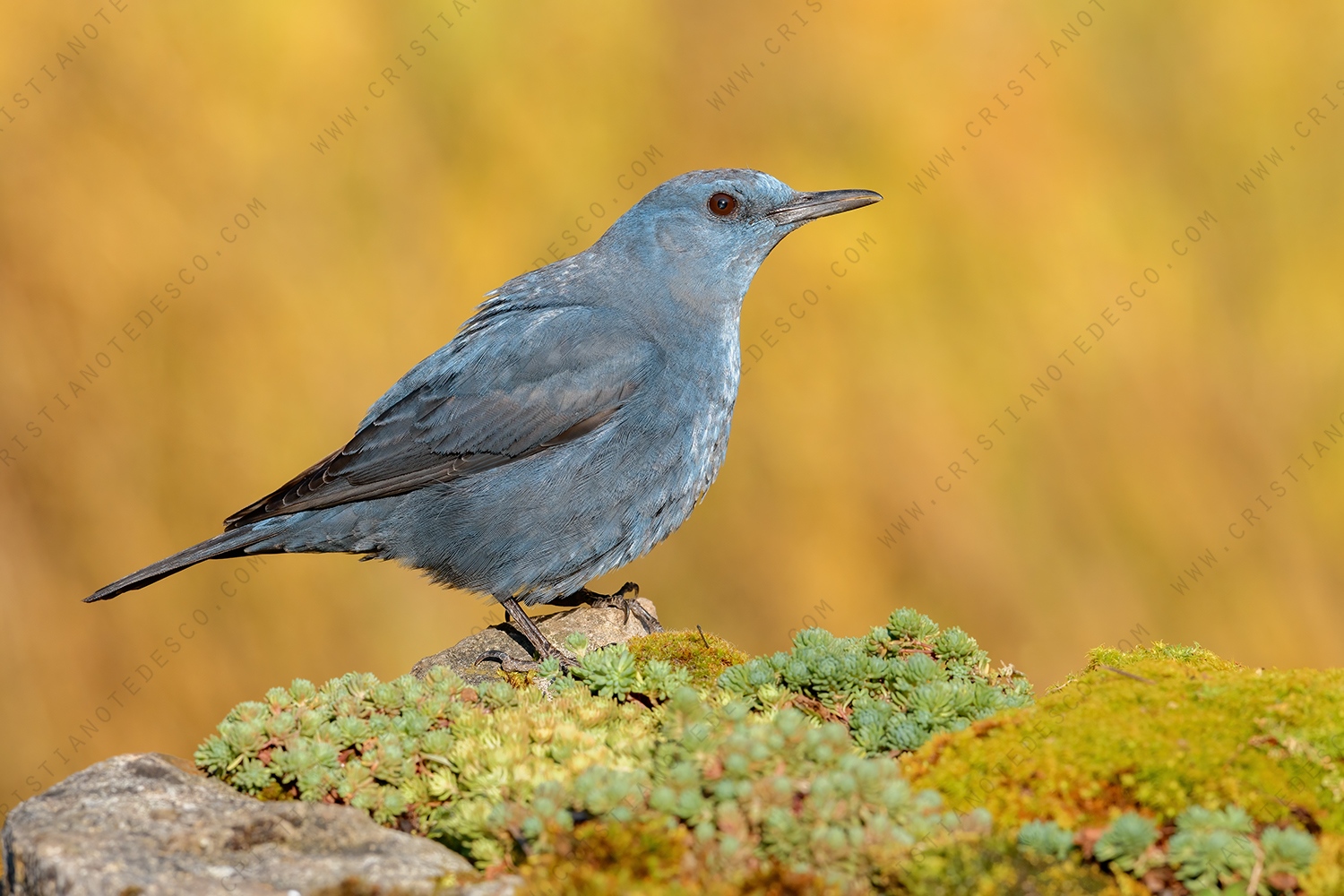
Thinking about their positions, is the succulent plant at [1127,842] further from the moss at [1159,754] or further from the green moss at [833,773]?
the moss at [1159,754]

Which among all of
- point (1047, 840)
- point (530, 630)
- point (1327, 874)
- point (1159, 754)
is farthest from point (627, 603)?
point (1327, 874)

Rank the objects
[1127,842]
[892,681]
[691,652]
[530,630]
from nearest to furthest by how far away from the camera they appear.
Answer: [1127,842] < [892,681] < [691,652] < [530,630]

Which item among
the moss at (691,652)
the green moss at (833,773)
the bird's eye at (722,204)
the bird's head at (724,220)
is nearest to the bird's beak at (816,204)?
Result: the bird's head at (724,220)

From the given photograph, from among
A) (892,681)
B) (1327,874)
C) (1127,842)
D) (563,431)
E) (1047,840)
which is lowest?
(1047,840)

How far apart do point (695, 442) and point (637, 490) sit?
0.41 metres

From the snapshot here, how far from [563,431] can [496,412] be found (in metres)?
0.40

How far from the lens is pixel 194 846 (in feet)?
10.7

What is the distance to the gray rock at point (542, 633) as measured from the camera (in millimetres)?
5910

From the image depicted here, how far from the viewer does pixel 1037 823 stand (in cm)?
305

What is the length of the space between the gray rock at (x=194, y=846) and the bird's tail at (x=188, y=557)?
2347 mm

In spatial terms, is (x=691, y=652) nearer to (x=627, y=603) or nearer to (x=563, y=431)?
(x=627, y=603)

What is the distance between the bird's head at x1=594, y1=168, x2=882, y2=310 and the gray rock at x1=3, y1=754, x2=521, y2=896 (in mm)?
3817

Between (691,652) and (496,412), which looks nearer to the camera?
(691,652)

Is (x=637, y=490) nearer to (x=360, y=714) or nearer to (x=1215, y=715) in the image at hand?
(x=360, y=714)
